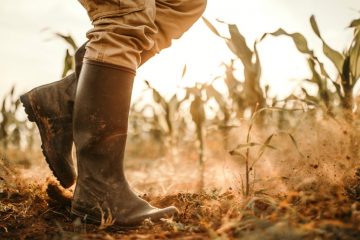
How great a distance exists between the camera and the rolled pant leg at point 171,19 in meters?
1.47

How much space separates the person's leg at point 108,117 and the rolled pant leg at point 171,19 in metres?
0.13

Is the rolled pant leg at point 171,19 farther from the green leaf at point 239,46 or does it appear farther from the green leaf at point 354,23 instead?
the green leaf at point 354,23

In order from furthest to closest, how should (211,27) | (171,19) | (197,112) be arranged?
(197,112), (211,27), (171,19)

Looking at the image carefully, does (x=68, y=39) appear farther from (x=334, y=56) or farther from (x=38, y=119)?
(x=334, y=56)

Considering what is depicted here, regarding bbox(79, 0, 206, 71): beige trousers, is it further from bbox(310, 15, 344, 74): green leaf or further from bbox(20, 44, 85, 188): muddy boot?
bbox(310, 15, 344, 74): green leaf

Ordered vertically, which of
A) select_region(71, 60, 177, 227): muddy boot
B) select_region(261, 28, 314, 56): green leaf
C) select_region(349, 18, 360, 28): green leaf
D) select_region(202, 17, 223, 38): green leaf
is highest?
select_region(202, 17, 223, 38): green leaf

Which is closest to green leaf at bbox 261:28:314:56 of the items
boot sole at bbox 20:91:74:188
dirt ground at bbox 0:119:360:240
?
dirt ground at bbox 0:119:360:240

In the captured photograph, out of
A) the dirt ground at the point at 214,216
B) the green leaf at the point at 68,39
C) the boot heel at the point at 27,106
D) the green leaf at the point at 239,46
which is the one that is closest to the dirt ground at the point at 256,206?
the dirt ground at the point at 214,216

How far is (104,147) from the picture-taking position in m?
1.32

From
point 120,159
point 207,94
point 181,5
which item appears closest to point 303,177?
point 120,159

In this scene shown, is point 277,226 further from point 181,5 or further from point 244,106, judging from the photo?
Answer: point 244,106

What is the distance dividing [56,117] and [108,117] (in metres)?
0.35

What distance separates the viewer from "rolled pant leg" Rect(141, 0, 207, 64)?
147 centimetres

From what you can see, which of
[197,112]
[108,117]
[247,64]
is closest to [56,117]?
[108,117]
